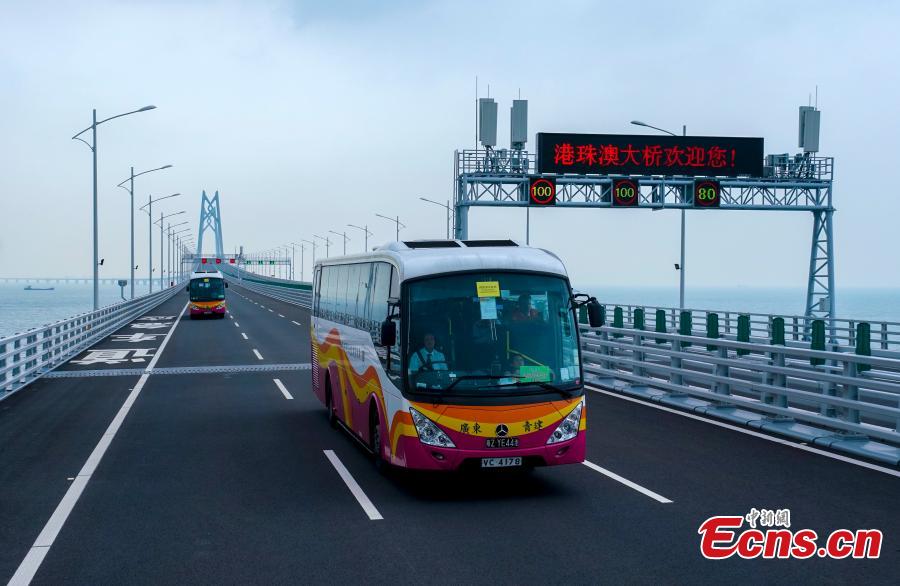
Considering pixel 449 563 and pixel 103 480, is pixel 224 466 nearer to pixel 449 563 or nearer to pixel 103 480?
pixel 103 480

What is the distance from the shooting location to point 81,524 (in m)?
8.30

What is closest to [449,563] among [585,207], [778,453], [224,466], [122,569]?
[122,569]

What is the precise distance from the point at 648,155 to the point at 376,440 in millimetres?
31863

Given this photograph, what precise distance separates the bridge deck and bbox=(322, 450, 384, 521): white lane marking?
82 millimetres

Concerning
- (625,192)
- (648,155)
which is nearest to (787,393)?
(625,192)

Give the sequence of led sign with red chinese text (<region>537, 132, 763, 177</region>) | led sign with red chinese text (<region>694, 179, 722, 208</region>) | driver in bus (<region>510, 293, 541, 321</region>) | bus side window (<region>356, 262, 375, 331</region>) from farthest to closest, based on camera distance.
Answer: led sign with red chinese text (<region>694, 179, 722, 208</region>)
led sign with red chinese text (<region>537, 132, 763, 177</region>)
bus side window (<region>356, 262, 375, 331</region>)
driver in bus (<region>510, 293, 541, 321</region>)

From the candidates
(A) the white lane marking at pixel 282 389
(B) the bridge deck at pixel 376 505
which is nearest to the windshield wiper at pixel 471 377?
(B) the bridge deck at pixel 376 505

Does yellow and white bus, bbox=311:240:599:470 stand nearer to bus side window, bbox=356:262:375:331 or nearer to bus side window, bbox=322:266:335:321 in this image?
bus side window, bbox=356:262:375:331

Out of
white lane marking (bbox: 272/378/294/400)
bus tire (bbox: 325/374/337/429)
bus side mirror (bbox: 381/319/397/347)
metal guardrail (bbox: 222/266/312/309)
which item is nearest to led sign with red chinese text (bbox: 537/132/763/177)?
white lane marking (bbox: 272/378/294/400)

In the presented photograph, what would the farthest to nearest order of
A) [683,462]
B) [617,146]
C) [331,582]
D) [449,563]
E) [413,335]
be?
[617,146], [683,462], [413,335], [449,563], [331,582]

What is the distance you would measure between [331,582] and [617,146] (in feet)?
116

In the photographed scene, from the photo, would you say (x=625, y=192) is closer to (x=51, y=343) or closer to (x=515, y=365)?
(x=51, y=343)

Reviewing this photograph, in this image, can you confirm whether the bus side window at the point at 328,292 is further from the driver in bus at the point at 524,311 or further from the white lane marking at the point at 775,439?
the white lane marking at the point at 775,439

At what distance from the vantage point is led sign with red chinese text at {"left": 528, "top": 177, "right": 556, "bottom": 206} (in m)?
39.6
